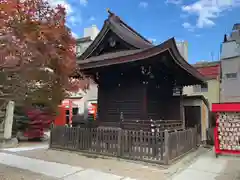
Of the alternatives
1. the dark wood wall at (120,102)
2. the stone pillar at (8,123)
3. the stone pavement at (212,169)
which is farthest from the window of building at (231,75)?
the stone pillar at (8,123)

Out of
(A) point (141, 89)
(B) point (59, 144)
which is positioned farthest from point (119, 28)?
(B) point (59, 144)

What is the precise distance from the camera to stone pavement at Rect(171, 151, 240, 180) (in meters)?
5.82

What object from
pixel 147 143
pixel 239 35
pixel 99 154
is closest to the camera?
pixel 147 143

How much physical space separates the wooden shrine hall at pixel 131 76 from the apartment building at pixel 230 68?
8555 mm

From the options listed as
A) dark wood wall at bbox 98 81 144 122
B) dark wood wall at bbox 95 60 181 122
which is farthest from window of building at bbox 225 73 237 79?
dark wood wall at bbox 98 81 144 122

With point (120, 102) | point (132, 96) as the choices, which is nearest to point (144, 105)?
point (132, 96)

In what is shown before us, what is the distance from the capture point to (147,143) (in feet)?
22.5

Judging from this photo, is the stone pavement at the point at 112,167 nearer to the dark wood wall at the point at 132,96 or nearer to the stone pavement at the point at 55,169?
the stone pavement at the point at 55,169

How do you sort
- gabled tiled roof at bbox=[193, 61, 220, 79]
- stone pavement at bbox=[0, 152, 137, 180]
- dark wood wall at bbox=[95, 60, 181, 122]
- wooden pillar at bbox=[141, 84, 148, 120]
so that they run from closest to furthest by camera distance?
stone pavement at bbox=[0, 152, 137, 180] < wooden pillar at bbox=[141, 84, 148, 120] < dark wood wall at bbox=[95, 60, 181, 122] < gabled tiled roof at bbox=[193, 61, 220, 79]

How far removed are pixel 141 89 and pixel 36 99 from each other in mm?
4516

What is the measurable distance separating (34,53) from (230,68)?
16.7 meters

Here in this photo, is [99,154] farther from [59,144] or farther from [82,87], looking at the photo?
[82,87]

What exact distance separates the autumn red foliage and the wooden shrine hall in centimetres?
300

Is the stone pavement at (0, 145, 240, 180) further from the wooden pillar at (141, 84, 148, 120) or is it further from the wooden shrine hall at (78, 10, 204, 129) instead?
the wooden shrine hall at (78, 10, 204, 129)
